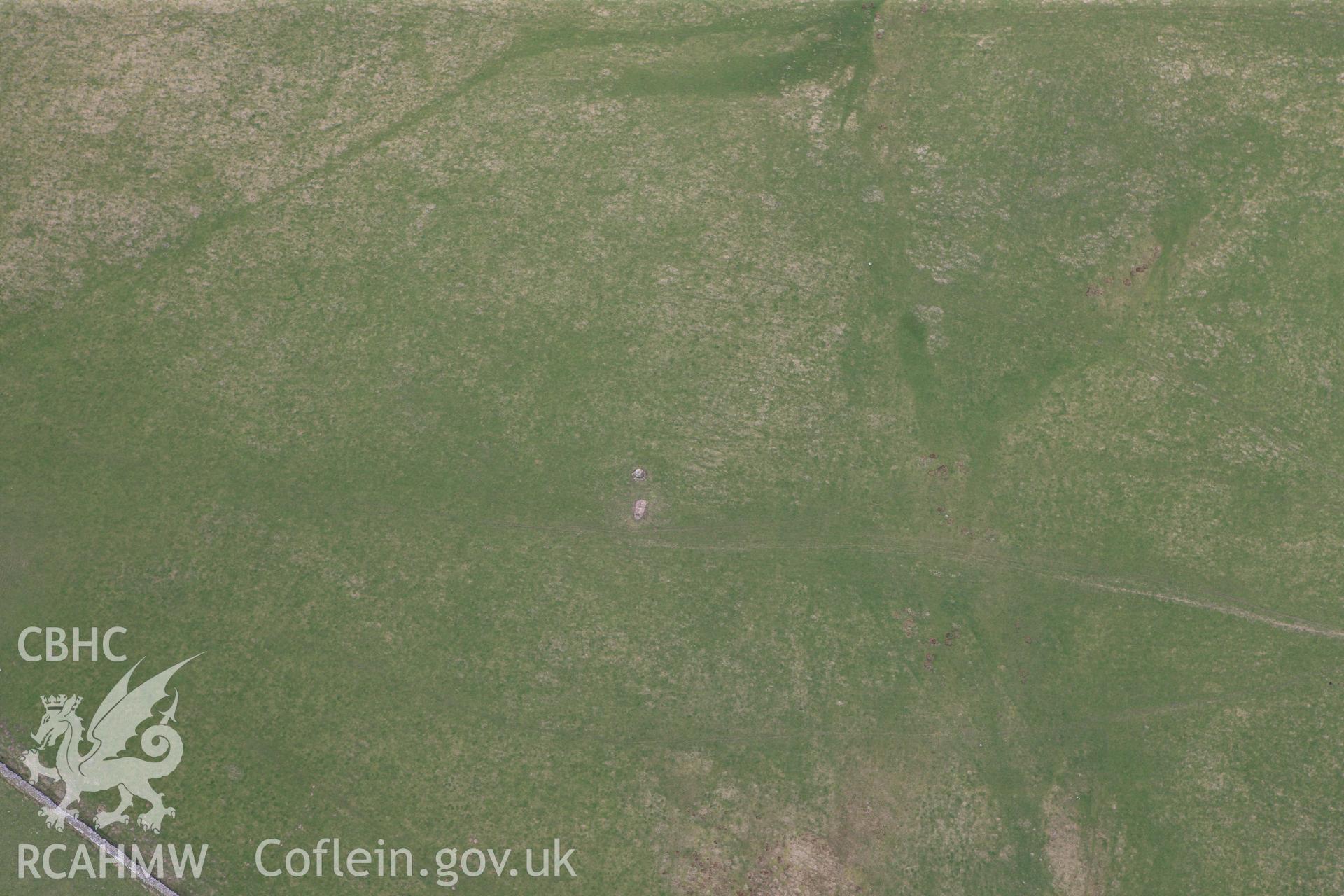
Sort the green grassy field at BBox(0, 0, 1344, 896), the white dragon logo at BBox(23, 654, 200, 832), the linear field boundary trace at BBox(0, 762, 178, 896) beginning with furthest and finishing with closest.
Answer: the green grassy field at BBox(0, 0, 1344, 896) < the white dragon logo at BBox(23, 654, 200, 832) < the linear field boundary trace at BBox(0, 762, 178, 896)

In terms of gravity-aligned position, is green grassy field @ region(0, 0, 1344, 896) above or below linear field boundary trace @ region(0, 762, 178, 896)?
above

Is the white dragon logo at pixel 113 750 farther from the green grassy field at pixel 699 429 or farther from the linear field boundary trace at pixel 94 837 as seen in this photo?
the green grassy field at pixel 699 429

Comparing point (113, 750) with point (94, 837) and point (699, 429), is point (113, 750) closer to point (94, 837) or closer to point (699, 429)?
point (94, 837)

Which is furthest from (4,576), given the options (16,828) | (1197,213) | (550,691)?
(1197,213)

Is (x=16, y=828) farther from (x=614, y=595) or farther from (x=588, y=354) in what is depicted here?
(x=588, y=354)

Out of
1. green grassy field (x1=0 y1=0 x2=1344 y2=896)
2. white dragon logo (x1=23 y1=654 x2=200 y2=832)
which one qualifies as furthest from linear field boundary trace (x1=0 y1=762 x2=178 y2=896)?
green grassy field (x1=0 y1=0 x2=1344 y2=896)

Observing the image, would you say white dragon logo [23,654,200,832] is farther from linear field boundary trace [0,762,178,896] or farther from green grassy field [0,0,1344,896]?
green grassy field [0,0,1344,896]

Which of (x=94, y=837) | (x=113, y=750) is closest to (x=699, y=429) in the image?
(x=113, y=750)
